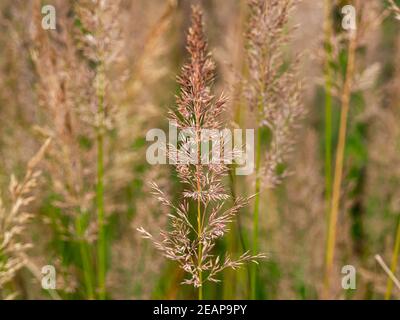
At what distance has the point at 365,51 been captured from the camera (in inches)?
85.3

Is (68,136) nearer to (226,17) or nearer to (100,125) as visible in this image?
(100,125)

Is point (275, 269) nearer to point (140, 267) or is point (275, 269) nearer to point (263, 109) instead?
point (140, 267)

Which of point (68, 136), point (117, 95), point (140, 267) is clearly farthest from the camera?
point (140, 267)

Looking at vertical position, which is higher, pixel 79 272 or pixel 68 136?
pixel 68 136

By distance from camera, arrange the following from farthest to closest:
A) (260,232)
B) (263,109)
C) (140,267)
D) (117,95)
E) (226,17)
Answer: (226,17)
(260,232)
(140,267)
(117,95)
(263,109)

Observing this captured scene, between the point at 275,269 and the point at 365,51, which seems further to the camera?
the point at 365,51

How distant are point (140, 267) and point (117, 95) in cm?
49

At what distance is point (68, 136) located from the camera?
4.66ft

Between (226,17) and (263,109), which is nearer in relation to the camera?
(263,109)

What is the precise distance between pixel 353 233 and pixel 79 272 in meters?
0.94

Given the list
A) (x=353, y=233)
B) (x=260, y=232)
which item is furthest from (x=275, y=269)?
(x=353, y=233)

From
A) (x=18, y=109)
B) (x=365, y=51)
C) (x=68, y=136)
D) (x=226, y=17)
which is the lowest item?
(x=68, y=136)

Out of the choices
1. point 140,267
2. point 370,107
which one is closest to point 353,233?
point 370,107
